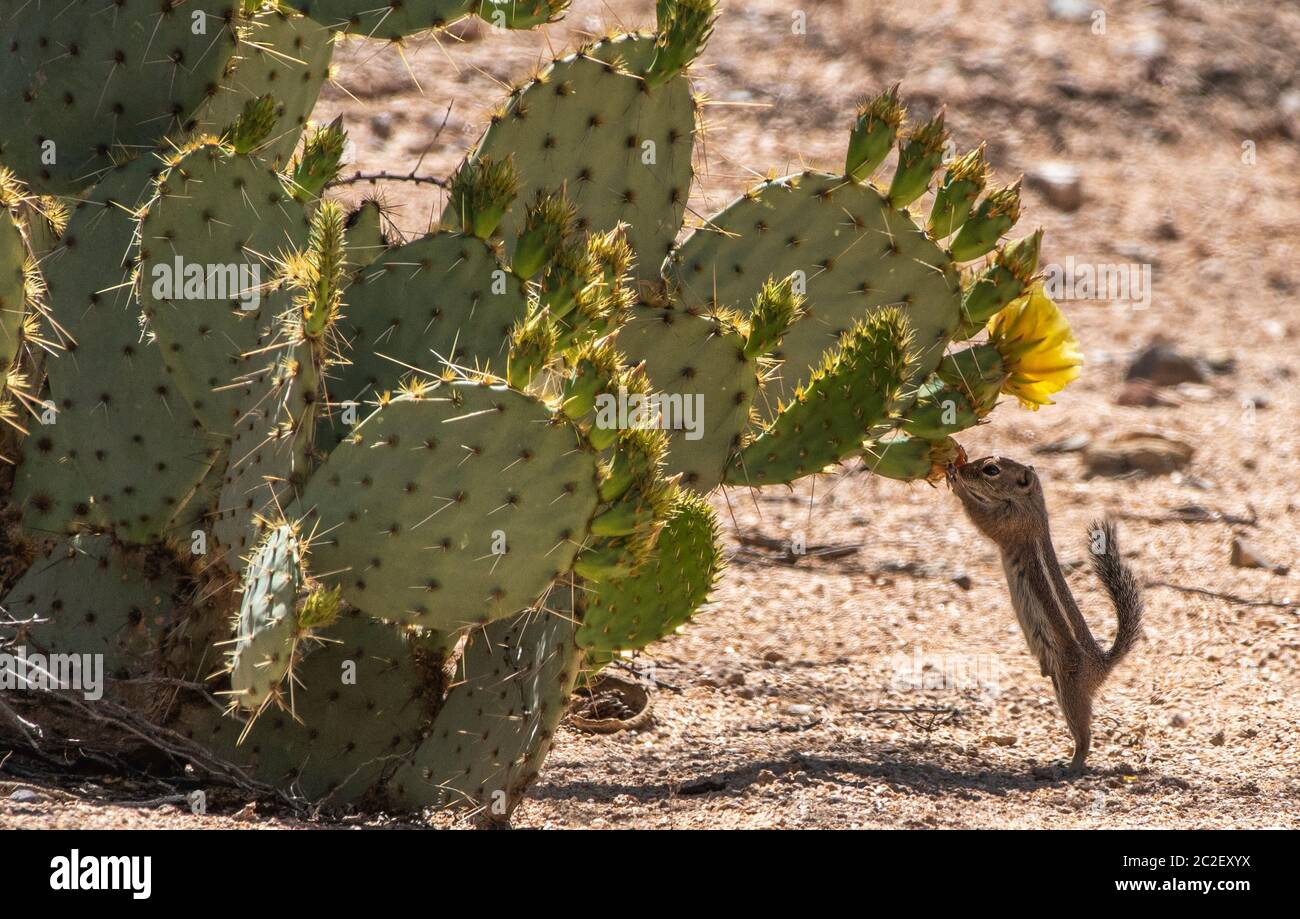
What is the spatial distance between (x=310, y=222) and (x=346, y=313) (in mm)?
250

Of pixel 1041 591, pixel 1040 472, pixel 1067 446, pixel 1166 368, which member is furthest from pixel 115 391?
pixel 1166 368

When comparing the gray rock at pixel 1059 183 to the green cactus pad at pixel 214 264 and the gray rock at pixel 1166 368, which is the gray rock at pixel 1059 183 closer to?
the gray rock at pixel 1166 368

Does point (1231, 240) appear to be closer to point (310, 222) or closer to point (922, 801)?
point (922, 801)

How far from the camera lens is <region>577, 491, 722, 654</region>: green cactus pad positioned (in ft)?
11.7

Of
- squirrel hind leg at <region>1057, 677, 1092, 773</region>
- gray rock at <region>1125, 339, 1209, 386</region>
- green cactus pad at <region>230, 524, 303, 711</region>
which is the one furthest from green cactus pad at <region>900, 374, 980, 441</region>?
gray rock at <region>1125, 339, 1209, 386</region>

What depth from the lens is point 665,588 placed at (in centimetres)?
358

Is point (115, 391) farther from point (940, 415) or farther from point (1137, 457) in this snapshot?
point (1137, 457)

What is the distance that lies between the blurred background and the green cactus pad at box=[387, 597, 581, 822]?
34 cm

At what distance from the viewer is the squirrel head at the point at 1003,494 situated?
4297mm

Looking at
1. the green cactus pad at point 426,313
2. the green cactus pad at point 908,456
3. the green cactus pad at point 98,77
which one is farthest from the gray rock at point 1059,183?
the green cactus pad at point 426,313

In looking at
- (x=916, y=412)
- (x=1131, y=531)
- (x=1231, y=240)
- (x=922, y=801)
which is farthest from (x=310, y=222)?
(x=1231, y=240)

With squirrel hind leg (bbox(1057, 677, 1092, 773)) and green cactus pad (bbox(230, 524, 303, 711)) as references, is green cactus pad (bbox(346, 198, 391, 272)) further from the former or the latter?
squirrel hind leg (bbox(1057, 677, 1092, 773))

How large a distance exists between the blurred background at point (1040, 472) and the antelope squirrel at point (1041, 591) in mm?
241

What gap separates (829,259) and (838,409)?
0.53 metres
